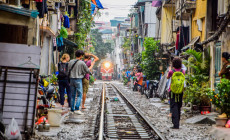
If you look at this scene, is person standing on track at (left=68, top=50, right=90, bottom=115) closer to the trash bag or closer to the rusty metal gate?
the rusty metal gate

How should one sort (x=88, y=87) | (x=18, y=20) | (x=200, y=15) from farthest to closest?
(x=200, y=15), (x=88, y=87), (x=18, y=20)

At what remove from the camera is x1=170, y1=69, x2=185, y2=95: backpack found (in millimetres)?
10055

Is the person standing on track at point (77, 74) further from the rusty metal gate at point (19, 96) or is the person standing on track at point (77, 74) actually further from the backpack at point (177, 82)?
the rusty metal gate at point (19, 96)

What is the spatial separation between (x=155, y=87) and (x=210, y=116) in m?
10.2

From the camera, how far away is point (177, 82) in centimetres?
1008

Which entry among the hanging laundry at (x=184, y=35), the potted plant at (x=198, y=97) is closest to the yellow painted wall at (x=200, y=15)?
the hanging laundry at (x=184, y=35)

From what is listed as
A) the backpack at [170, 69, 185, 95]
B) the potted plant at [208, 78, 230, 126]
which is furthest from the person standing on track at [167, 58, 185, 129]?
the potted plant at [208, 78, 230, 126]

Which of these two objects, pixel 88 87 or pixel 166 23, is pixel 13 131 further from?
pixel 166 23

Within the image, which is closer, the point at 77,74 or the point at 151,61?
the point at 77,74

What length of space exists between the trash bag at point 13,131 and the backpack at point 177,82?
14.8 ft

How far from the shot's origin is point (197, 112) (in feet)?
44.8

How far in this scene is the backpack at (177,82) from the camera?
1005 centimetres

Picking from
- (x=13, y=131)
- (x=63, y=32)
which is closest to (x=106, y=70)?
(x=63, y=32)

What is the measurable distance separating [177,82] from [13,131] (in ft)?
15.6
